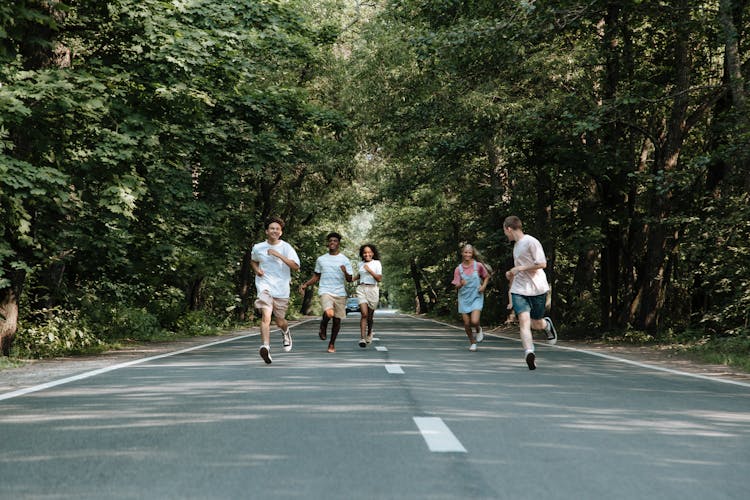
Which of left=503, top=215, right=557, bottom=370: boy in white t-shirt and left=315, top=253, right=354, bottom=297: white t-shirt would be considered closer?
left=503, top=215, right=557, bottom=370: boy in white t-shirt

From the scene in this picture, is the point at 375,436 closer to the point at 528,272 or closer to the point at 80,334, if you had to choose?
the point at 528,272

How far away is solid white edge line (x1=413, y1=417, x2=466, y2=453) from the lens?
5438 millimetres

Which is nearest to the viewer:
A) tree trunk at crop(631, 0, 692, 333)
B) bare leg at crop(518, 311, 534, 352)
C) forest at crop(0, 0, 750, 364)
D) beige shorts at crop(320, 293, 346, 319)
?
bare leg at crop(518, 311, 534, 352)

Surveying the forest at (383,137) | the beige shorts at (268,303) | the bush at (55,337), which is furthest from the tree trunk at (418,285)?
the beige shorts at (268,303)

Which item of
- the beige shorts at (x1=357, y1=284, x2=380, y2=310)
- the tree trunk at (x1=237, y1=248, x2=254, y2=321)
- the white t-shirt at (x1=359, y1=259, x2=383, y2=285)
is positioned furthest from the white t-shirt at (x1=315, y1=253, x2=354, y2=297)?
the tree trunk at (x1=237, y1=248, x2=254, y2=321)

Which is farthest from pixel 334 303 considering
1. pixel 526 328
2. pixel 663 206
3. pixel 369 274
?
pixel 663 206

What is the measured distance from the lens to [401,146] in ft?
87.3

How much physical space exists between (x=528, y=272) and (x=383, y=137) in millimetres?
15182

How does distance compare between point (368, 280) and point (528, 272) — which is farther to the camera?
point (368, 280)

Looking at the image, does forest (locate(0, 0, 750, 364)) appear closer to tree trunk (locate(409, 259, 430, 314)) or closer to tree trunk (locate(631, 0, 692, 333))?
tree trunk (locate(631, 0, 692, 333))

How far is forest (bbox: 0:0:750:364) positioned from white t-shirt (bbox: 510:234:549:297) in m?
5.08

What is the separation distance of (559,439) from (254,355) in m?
8.94

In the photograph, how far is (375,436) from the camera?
232 inches

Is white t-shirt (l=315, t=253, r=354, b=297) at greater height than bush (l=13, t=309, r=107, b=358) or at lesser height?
greater
